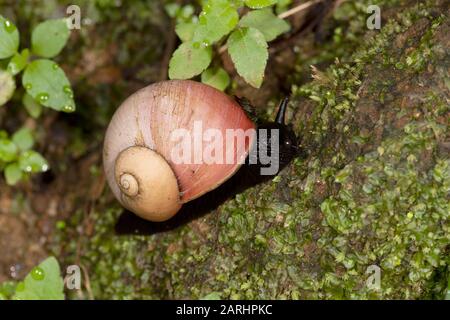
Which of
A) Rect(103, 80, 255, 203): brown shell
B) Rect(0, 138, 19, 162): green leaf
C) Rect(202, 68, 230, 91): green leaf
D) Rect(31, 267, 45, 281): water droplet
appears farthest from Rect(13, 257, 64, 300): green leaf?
Rect(202, 68, 230, 91): green leaf

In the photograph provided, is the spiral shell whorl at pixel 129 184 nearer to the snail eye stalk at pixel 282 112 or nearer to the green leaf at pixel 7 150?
the snail eye stalk at pixel 282 112

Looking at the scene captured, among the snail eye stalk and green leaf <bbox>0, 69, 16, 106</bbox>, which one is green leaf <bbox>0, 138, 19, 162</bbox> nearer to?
green leaf <bbox>0, 69, 16, 106</bbox>

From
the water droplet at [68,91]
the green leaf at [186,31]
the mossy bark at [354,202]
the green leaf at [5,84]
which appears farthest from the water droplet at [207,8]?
the green leaf at [5,84]

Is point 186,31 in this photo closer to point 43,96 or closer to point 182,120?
point 182,120

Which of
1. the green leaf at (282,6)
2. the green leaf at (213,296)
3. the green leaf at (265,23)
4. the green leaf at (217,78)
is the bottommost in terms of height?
the green leaf at (213,296)

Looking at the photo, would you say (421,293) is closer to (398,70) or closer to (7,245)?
(398,70)
